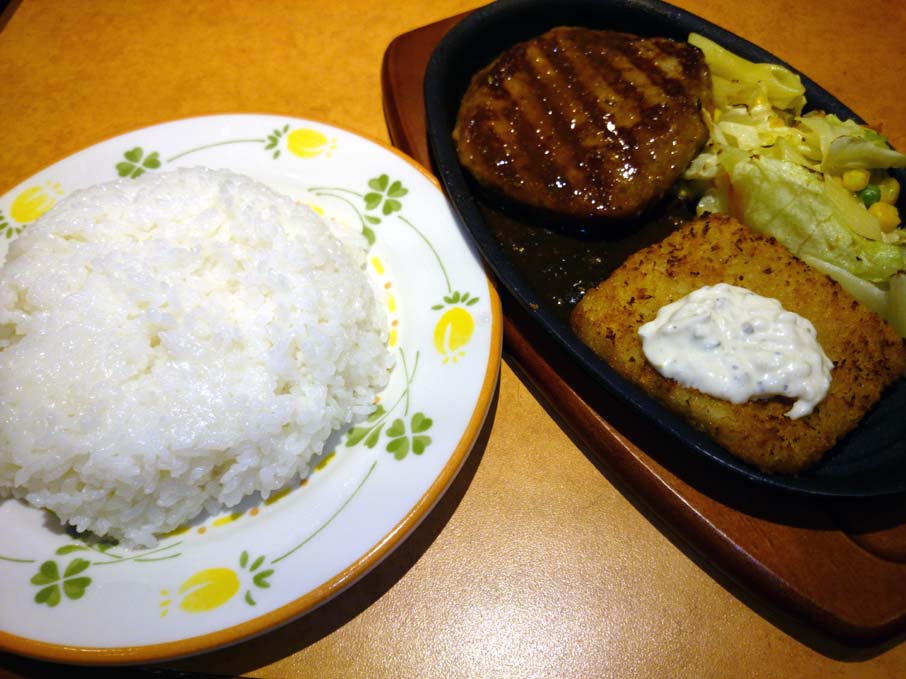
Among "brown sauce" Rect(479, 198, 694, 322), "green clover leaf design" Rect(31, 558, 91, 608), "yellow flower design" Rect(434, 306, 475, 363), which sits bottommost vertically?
"green clover leaf design" Rect(31, 558, 91, 608)

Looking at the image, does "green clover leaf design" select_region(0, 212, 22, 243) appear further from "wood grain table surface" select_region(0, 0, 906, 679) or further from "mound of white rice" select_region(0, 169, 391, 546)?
"wood grain table surface" select_region(0, 0, 906, 679)

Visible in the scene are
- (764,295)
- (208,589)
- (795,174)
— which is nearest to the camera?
(208,589)

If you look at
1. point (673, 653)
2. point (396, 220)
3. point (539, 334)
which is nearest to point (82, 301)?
point (396, 220)

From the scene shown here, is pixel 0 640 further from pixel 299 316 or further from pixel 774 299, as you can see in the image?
pixel 774 299

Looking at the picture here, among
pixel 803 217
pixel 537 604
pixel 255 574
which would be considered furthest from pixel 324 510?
pixel 803 217

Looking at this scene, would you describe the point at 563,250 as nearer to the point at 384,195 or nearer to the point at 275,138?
the point at 384,195

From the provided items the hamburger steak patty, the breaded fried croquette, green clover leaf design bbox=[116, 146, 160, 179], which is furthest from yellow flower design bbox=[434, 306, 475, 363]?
green clover leaf design bbox=[116, 146, 160, 179]

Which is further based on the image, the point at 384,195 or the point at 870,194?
the point at 384,195
